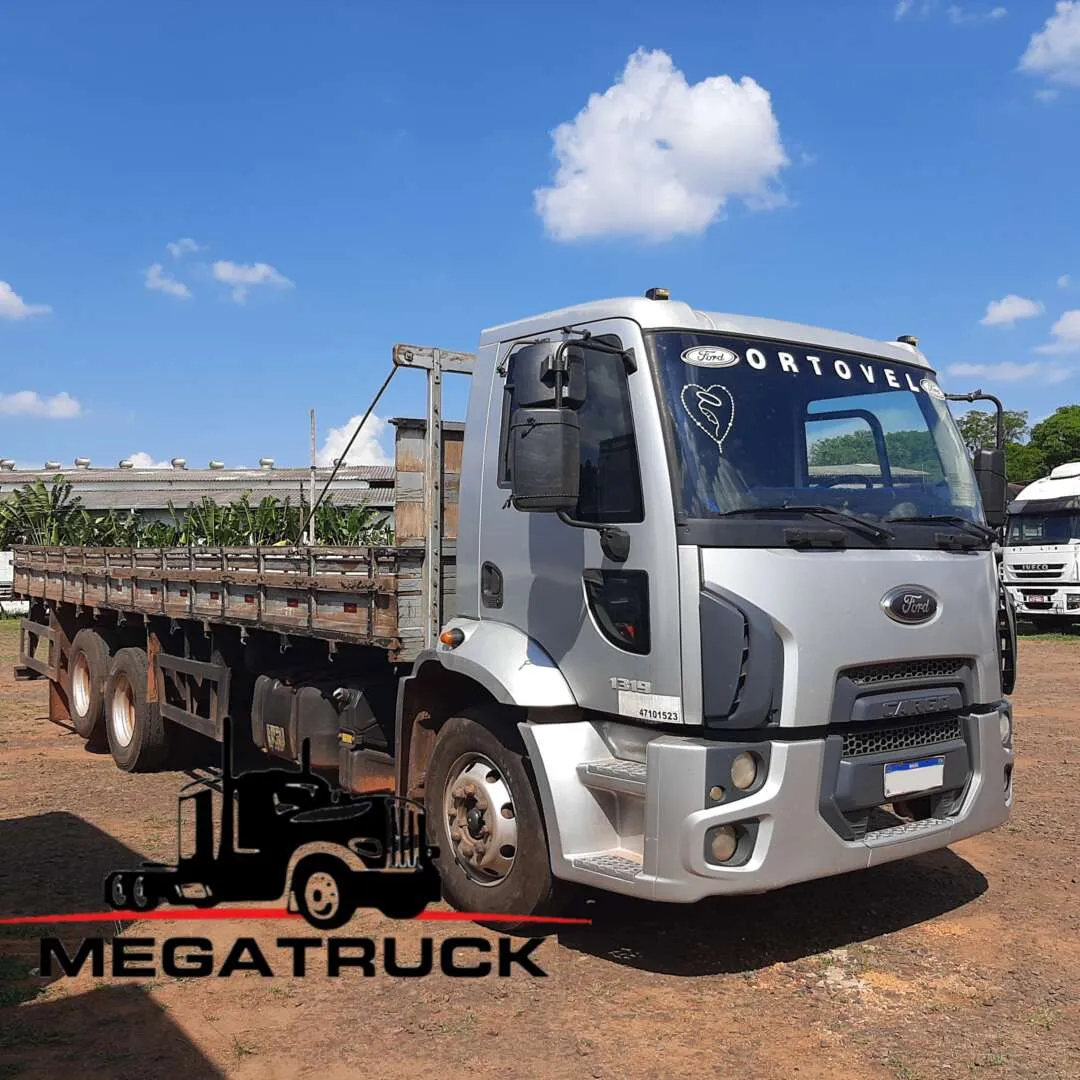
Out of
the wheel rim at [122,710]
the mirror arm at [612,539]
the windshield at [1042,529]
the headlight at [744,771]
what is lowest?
the wheel rim at [122,710]

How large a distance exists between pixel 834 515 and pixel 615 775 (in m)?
1.29

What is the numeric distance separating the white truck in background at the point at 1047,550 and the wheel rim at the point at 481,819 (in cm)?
1686

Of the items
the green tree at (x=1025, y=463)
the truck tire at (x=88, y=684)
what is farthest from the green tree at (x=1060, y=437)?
the truck tire at (x=88, y=684)

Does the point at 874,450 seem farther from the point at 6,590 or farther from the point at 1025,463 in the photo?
the point at 1025,463

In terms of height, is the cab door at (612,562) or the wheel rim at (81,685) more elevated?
the cab door at (612,562)

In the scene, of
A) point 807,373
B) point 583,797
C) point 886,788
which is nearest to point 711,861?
point 583,797

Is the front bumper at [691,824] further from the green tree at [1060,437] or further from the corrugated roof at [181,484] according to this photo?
the green tree at [1060,437]

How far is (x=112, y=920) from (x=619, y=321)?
11.8ft

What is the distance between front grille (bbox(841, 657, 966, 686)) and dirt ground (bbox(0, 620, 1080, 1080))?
3.90 feet

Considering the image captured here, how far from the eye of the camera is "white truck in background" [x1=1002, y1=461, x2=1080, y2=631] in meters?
19.8

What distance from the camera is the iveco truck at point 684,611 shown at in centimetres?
392

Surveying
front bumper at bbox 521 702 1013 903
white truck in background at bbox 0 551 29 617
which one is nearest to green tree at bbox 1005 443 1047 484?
white truck in background at bbox 0 551 29 617

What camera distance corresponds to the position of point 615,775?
4.09 metres

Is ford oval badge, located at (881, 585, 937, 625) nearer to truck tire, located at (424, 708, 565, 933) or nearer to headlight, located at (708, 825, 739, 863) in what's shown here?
headlight, located at (708, 825, 739, 863)
